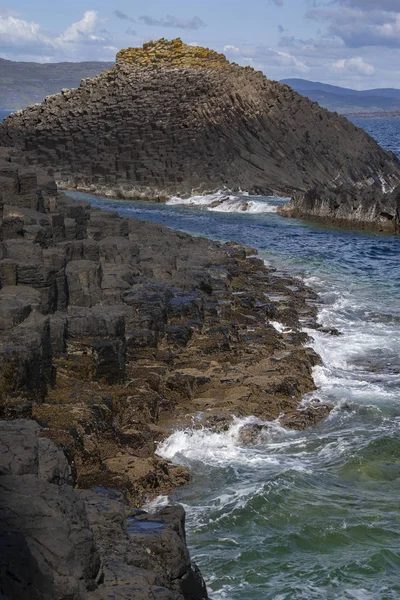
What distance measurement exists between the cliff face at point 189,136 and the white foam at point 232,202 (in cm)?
91

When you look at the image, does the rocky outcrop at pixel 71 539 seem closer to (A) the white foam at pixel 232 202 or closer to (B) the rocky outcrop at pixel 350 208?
(B) the rocky outcrop at pixel 350 208

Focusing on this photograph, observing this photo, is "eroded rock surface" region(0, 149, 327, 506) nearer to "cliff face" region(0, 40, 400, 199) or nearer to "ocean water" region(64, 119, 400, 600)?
"ocean water" region(64, 119, 400, 600)

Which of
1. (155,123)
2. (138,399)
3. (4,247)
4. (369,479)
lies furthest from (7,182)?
(155,123)

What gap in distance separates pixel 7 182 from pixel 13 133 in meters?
39.7

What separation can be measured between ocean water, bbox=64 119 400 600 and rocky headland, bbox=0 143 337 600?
45 centimetres

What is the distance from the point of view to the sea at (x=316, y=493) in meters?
10.0

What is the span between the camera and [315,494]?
12.1 metres

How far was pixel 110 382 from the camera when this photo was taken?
46.6ft

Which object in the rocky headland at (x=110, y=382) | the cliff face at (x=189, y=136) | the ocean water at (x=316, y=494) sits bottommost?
the ocean water at (x=316, y=494)

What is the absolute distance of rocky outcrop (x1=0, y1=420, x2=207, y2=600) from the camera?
659 cm

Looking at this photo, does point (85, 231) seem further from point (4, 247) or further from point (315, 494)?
point (315, 494)

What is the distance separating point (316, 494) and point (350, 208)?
3141 cm

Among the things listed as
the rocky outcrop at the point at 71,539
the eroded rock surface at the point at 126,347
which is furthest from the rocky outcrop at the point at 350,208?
the rocky outcrop at the point at 71,539

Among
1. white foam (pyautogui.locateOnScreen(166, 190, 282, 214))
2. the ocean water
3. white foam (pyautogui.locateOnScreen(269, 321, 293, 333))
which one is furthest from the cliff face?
the ocean water
